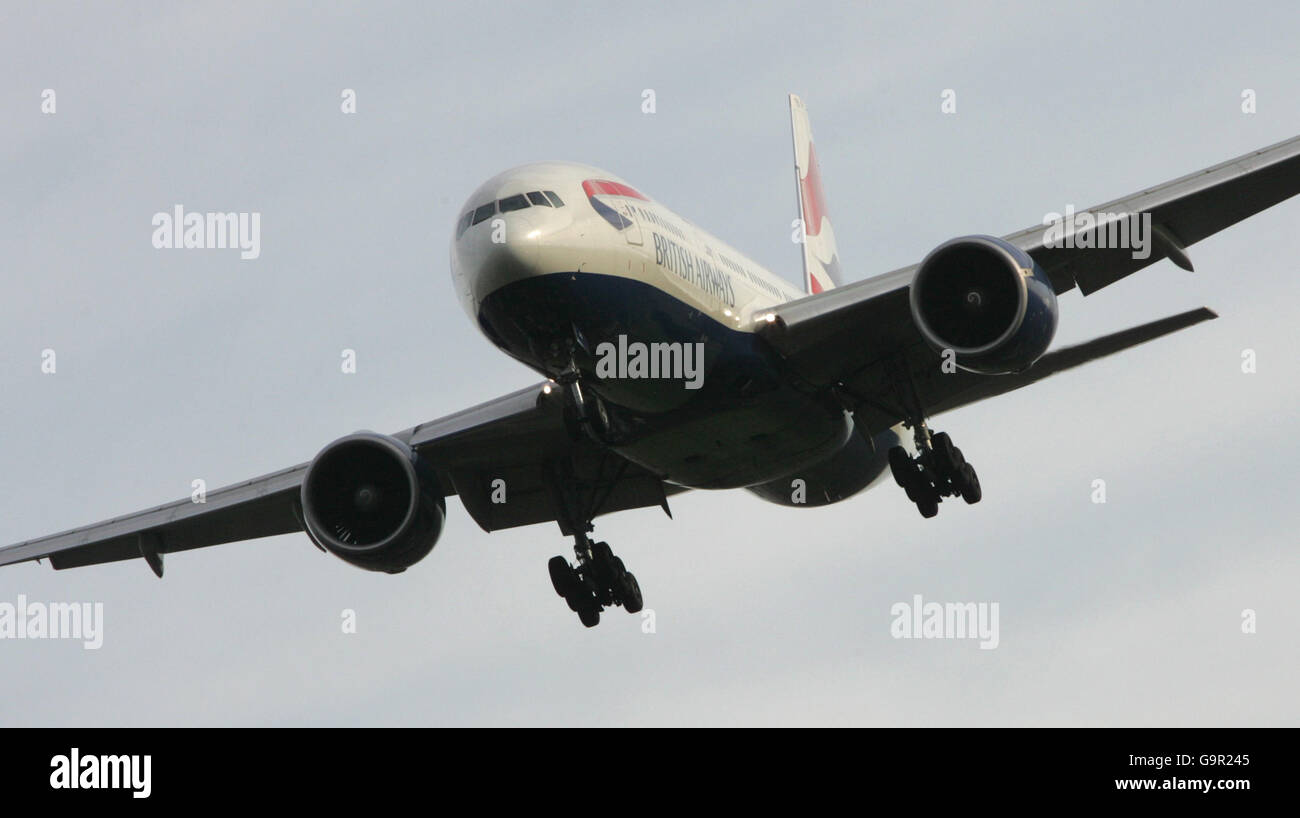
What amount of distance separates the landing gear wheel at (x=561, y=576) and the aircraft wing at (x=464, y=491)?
54 centimetres

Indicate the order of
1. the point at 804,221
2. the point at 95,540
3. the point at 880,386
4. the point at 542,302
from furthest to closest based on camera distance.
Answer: the point at 804,221 < the point at 95,540 < the point at 880,386 < the point at 542,302

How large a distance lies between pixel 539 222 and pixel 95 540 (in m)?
11.3

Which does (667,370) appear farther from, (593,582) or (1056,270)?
(1056,270)

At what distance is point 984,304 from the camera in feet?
81.1

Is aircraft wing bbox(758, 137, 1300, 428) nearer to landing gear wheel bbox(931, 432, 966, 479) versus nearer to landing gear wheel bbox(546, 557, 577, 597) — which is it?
landing gear wheel bbox(931, 432, 966, 479)

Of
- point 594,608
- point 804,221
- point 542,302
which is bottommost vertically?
point 594,608

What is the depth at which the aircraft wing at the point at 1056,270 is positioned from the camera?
82.0 ft

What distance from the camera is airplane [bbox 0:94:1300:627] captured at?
23328 mm

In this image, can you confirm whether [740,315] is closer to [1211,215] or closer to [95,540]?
[1211,215]

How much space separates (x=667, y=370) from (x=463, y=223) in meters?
3.39

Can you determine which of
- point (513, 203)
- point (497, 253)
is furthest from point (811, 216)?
point (497, 253)

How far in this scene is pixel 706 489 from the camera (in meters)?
28.1

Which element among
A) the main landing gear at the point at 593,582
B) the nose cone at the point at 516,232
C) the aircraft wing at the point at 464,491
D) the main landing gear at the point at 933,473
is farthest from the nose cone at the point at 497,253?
the main landing gear at the point at 933,473

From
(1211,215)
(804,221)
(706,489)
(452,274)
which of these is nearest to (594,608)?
(706,489)
